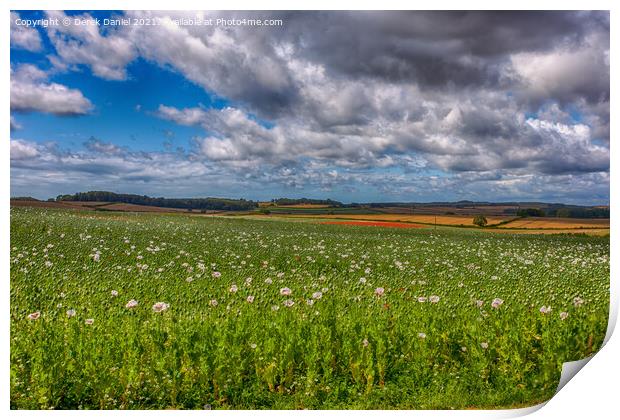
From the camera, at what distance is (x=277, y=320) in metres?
4.97

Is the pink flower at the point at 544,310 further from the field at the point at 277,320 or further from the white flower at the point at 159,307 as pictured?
the white flower at the point at 159,307

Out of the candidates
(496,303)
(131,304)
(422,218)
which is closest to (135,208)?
Result: (131,304)

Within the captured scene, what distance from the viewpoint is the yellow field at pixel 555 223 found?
5.84m

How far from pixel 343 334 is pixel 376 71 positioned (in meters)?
2.63

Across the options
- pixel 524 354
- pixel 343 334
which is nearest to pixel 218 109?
pixel 343 334

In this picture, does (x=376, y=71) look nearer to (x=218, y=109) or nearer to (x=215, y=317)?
(x=218, y=109)

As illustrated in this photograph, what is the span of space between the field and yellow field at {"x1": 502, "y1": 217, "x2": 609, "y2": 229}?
24 cm

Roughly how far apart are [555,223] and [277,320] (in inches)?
A: 135

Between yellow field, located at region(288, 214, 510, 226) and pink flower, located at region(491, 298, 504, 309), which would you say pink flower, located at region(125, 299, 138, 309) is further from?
pink flower, located at region(491, 298, 504, 309)

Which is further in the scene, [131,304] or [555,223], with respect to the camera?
[555,223]

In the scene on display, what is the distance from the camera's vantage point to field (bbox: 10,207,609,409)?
178 inches

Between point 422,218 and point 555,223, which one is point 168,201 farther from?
Answer: point 555,223

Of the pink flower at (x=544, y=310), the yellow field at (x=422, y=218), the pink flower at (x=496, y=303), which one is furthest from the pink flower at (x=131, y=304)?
the pink flower at (x=544, y=310)
